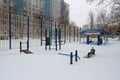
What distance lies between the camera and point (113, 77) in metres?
5.85

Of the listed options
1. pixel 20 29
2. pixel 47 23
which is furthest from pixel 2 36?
pixel 47 23

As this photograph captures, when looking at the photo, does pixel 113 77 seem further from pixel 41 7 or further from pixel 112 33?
pixel 41 7

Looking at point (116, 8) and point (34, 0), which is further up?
point (34, 0)

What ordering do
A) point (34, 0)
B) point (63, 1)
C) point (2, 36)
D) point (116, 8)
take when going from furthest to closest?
1. point (63, 1)
2. point (34, 0)
3. point (2, 36)
4. point (116, 8)

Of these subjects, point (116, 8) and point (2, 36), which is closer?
point (116, 8)

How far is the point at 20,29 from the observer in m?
24.8

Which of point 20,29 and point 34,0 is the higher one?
point 34,0

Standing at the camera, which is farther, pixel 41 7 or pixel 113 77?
pixel 41 7

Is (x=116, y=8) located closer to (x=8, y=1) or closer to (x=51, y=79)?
(x=51, y=79)

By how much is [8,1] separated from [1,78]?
155 ft

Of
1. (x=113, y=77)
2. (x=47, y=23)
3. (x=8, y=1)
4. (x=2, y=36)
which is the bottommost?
(x=113, y=77)

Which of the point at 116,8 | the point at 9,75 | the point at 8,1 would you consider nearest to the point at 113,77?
the point at 9,75

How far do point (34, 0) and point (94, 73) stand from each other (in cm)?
6494

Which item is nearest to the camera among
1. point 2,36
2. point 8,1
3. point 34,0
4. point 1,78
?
point 1,78
